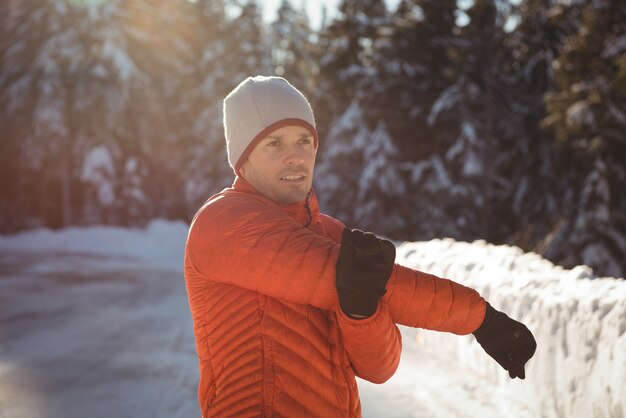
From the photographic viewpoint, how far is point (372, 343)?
181cm

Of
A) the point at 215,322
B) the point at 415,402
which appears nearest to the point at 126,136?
the point at 415,402

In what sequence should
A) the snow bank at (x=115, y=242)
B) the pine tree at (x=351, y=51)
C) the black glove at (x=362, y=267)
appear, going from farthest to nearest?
the pine tree at (x=351, y=51) < the snow bank at (x=115, y=242) < the black glove at (x=362, y=267)

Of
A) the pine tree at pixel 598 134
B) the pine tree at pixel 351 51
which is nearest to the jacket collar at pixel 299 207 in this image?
the pine tree at pixel 598 134

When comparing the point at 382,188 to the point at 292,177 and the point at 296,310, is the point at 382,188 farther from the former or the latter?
the point at 296,310

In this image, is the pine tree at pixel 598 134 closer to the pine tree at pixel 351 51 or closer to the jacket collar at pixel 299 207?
the pine tree at pixel 351 51

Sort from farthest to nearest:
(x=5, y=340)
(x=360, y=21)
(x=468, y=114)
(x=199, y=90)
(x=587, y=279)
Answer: (x=199, y=90), (x=360, y=21), (x=468, y=114), (x=5, y=340), (x=587, y=279)

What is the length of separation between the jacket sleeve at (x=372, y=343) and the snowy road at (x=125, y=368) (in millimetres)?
2320

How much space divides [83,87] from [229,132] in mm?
25134

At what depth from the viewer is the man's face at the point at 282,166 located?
7.11 feet

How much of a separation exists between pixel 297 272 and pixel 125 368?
425 cm

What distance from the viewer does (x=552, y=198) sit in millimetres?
20344

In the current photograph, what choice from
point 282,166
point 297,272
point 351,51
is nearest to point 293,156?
point 282,166

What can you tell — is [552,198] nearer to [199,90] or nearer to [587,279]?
[587,279]

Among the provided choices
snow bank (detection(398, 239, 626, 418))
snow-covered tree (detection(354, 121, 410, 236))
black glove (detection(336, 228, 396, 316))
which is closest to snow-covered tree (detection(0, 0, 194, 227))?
snow-covered tree (detection(354, 121, 410, 236))
